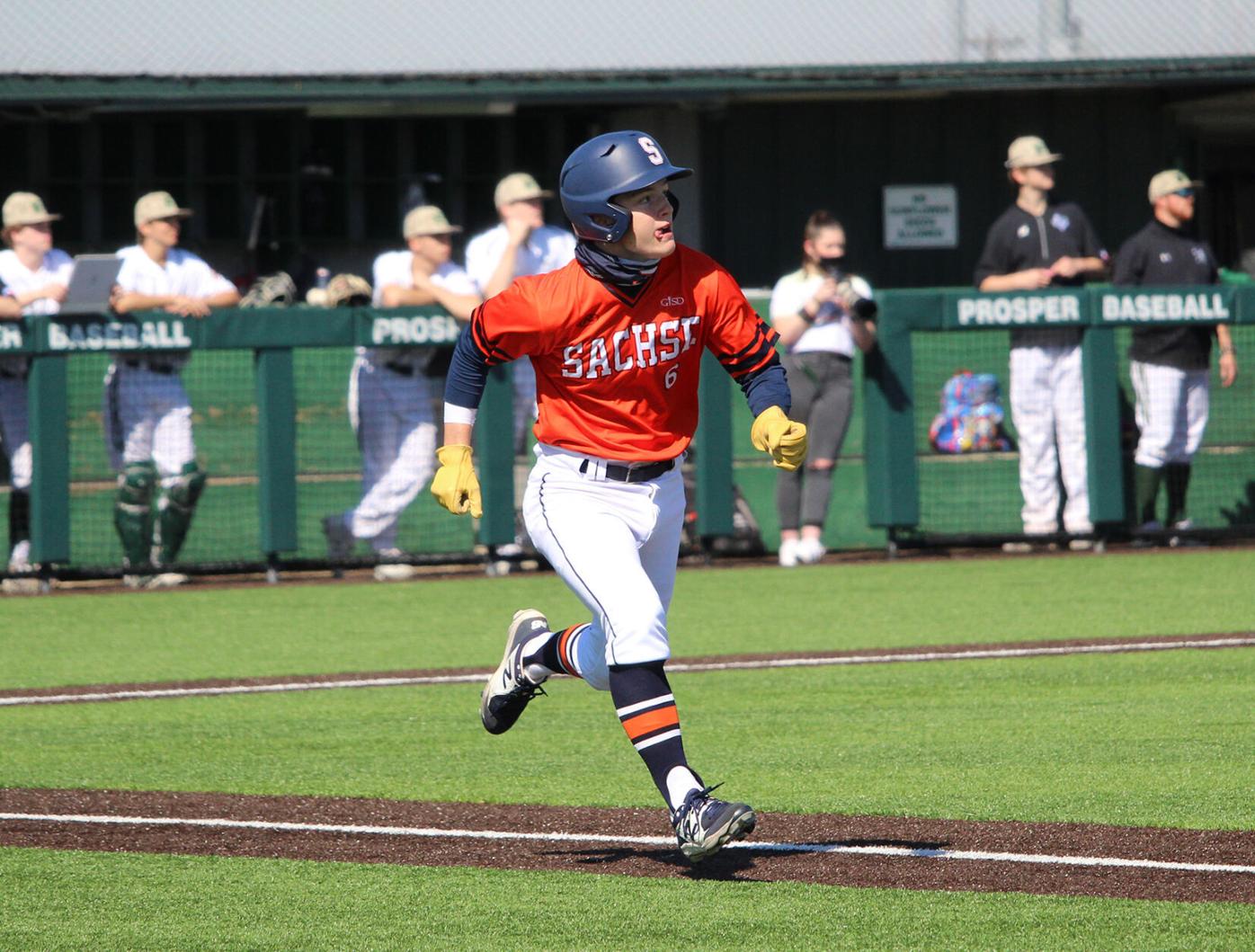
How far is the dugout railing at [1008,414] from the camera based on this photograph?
12453mm

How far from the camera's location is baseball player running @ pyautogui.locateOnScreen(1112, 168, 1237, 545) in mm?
12469

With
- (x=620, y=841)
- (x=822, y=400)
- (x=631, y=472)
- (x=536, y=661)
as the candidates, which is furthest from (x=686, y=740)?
(x=822, y=400)

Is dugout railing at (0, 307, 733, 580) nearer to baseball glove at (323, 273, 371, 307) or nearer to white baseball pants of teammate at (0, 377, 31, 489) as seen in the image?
white baseball pants of teammate at (0, 377, 31, 489)

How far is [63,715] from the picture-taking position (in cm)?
788

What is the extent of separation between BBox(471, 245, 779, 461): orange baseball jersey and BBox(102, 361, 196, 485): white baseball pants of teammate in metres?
6.59

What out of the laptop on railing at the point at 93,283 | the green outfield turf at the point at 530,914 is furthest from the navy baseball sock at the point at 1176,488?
the green outfield turf at the point at 530,914

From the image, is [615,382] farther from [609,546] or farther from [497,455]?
[497,455]

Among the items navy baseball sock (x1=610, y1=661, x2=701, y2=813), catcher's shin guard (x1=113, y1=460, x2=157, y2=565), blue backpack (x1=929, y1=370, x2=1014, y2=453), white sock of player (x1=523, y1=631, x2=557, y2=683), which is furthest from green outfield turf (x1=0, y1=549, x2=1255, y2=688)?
navy baseball sock (x1=610, y1=661, x2=701, y2=813)

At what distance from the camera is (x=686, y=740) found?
6.96 meters

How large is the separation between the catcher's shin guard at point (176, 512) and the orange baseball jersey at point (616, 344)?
21.8 ft

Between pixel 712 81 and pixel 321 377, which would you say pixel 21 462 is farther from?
pixel 712 81

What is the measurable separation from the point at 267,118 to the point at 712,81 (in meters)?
4.16

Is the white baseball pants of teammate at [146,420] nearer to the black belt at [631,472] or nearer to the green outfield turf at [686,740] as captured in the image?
the green outfield turf at [686,740]

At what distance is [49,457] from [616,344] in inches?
285
